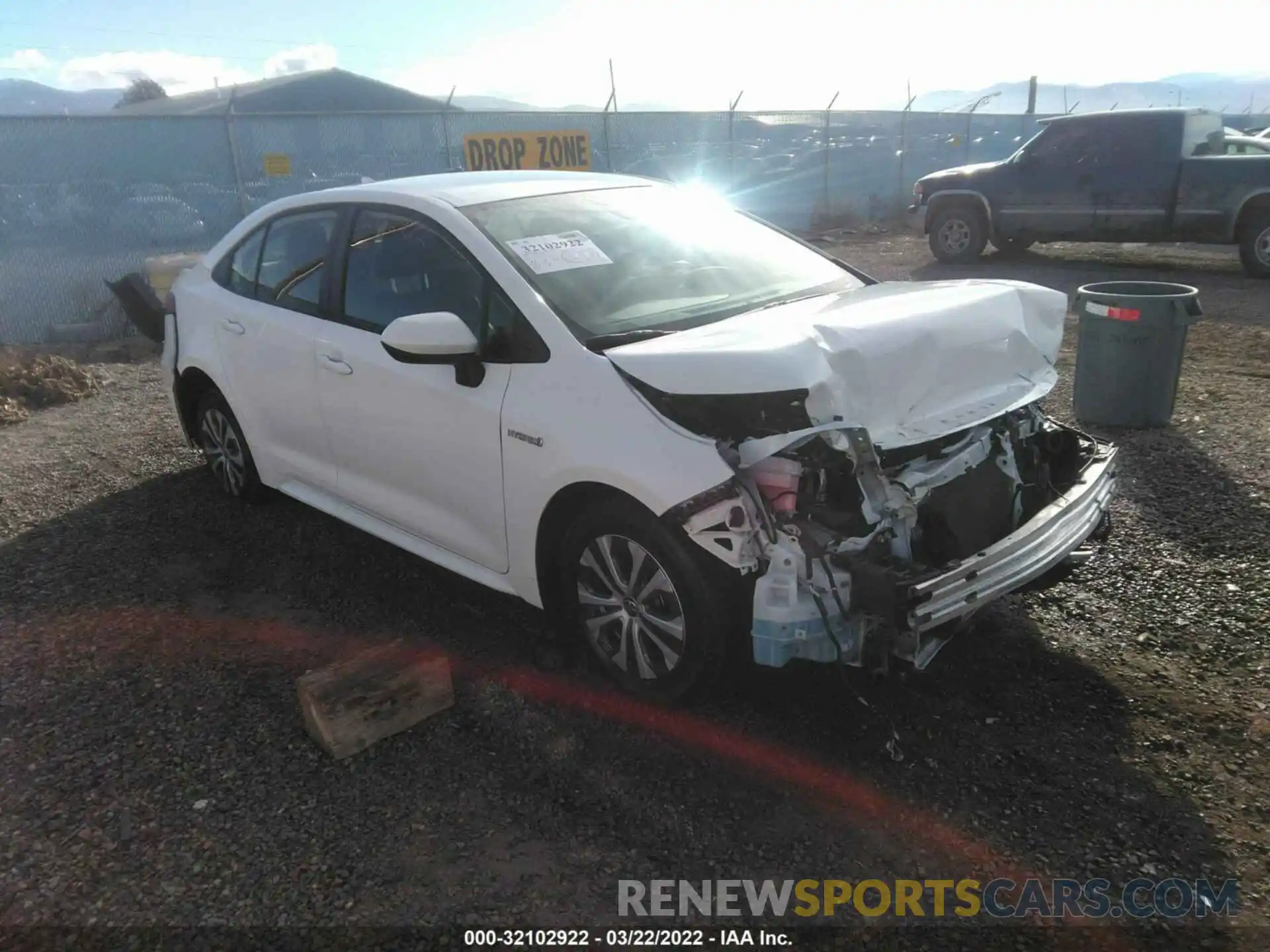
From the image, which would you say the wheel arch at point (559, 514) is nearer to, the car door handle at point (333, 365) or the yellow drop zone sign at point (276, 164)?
the car door handle at point (333, 365)

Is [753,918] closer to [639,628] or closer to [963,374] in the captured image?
[639,628]

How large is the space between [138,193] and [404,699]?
32.5 feet

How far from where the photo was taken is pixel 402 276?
3.83 m

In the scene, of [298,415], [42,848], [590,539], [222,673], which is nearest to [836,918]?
[590,539]

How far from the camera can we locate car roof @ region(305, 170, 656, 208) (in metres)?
3.87

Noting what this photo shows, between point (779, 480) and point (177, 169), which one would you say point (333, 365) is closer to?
point (779, 480)

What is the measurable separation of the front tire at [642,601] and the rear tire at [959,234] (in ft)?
38.2

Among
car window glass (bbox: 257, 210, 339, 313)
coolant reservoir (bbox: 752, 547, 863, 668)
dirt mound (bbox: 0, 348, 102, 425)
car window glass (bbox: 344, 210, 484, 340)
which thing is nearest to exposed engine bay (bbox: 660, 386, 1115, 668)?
coolant reservoir (bbox: 752, 547, 863, 668)

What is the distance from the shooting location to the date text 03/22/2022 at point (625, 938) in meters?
2.38

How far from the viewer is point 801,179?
760 inches

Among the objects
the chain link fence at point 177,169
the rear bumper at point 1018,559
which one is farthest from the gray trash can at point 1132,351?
the chain link fence at point 177,169

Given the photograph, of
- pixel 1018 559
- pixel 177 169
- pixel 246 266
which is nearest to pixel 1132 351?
pixel 1018 559

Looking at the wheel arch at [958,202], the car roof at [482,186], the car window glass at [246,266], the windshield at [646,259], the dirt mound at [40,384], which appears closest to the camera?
the windshield at [646,259]

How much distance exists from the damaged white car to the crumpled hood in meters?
0.01
